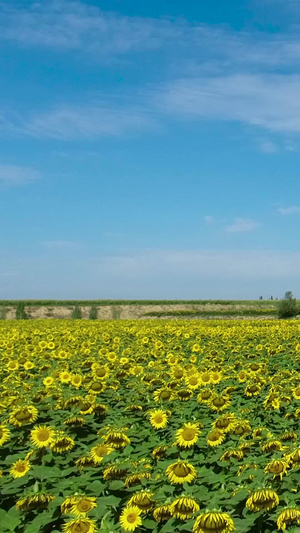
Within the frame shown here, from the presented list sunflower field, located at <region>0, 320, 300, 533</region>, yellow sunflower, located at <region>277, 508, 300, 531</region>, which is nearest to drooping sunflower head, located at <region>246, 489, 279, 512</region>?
sunflower field, located at <region>0, 320, 300, 533</region>

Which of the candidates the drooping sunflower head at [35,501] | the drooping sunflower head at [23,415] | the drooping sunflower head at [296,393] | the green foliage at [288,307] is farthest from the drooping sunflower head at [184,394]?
the green foliage at [288,307]

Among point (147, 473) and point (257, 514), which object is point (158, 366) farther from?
point (257, 514)

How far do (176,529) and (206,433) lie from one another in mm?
1779

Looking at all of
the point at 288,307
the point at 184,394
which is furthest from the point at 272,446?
the point at 288,307

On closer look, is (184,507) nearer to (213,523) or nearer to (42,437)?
(213,523)

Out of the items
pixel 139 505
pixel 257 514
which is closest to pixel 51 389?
pixel 139 505

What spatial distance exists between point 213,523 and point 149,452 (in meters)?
1.98

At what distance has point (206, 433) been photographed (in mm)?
5320

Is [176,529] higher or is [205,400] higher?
[205,400]

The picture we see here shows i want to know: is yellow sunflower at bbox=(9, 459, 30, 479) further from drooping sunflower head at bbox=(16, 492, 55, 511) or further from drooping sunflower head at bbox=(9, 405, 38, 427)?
drooping sunflower head at bbox=(9, 405, 38, 427)

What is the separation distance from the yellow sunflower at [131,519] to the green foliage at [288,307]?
39364 millimetres

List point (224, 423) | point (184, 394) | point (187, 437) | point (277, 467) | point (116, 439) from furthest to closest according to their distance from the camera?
point (184, 394) → point (224, 423) → point (116, 439) → point (187, 437) → point (277, 467)

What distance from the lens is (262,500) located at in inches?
134

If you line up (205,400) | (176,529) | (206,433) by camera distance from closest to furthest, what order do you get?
(176,529) → (206,433) → (205,400)
